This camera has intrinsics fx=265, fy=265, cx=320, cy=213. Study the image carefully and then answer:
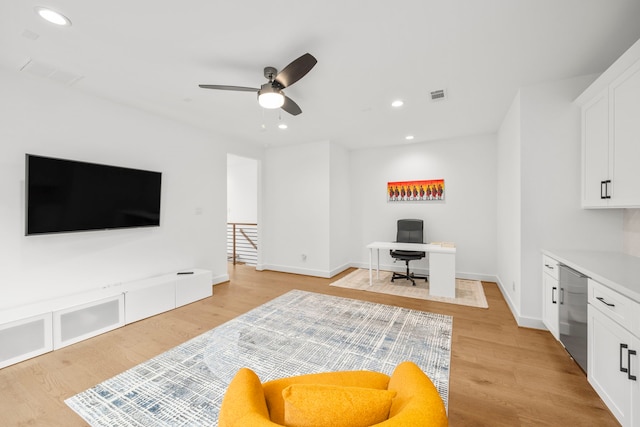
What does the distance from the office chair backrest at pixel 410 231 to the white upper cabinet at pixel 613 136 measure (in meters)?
2.61

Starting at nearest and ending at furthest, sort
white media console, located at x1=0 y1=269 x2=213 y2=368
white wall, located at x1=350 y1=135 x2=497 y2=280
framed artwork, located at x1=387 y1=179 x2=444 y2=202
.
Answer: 1. white media console, located at x1=0 y1=269 x2=213 y2=368
2. white wall, located at x1=350 y1=135 x2=497 y2=280
3. framed artwork, located at x1=387 y1=179 x2=444 y2=202

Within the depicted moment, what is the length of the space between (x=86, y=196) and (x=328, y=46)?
307 cm

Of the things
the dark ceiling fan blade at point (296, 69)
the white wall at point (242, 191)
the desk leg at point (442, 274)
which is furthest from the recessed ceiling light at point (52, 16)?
the white wall at point (242, 191)

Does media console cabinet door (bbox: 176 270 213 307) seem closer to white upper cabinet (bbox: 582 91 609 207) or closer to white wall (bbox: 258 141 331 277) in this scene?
white wall (bbox: 258 141 331 277)

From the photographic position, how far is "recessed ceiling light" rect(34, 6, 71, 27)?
1.84 meters

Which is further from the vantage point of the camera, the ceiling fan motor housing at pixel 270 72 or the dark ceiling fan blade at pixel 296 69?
the ceiling fan motor housing at pixel 270 72

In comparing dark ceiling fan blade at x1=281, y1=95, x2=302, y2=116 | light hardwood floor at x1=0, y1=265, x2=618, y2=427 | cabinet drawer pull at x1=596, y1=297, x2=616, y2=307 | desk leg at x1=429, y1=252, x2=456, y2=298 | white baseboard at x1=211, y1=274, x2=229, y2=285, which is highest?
dark ceiling fan blade at x1=281, y1=95, x2=302, y2=116

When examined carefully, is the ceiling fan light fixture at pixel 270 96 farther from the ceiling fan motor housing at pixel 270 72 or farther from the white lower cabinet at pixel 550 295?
the white lower cabinet at pixel 550 295

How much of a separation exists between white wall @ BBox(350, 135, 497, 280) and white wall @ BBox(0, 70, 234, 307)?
3020mm

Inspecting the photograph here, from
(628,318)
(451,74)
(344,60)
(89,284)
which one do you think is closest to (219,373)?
(89,284)

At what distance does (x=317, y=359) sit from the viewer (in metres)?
2.38

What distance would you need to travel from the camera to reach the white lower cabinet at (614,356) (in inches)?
55.7

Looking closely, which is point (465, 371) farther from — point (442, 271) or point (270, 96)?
point (270, 96)

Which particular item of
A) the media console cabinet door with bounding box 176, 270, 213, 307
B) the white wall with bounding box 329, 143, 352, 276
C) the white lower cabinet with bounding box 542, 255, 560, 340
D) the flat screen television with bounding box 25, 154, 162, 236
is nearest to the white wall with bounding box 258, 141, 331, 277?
the white wall with bounding box 329, 143, 352, 276
